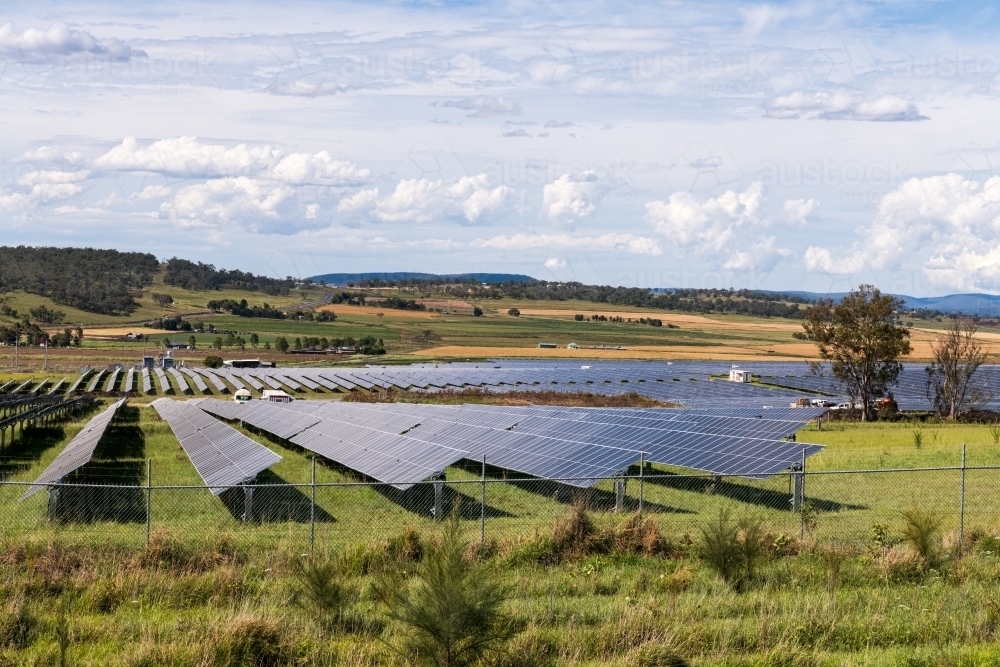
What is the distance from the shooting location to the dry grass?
55.5 meters

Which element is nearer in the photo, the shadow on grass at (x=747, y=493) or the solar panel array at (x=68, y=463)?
the solar panel array at (x=68, y=463)

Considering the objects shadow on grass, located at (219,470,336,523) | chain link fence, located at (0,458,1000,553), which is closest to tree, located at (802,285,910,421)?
chain link fence, located at (0,458,1000,553)

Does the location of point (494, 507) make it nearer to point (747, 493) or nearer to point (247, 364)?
point (747, 493)

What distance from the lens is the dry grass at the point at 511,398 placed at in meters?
55.5

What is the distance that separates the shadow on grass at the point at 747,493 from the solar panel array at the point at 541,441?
0.83m

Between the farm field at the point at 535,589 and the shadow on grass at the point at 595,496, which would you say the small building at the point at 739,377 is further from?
the farm field at the point at 535,589

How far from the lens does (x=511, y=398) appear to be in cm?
5741

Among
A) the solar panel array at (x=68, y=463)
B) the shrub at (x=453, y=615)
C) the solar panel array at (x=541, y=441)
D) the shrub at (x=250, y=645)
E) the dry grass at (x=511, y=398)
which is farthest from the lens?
the dry grass at (x=511, y=398)

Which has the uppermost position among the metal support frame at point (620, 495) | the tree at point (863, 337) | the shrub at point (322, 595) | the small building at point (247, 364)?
the tree at point (863, 337)

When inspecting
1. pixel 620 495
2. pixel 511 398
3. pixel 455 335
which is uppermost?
pixel 620 495

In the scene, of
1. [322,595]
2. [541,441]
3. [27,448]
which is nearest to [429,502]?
[541,441]

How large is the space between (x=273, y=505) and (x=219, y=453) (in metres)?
3.14

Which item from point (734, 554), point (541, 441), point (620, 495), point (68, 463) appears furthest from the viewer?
point (541, 441)

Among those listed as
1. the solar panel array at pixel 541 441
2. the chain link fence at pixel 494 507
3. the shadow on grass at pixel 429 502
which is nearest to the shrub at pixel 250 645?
the chain link fence at pixel 494 507
